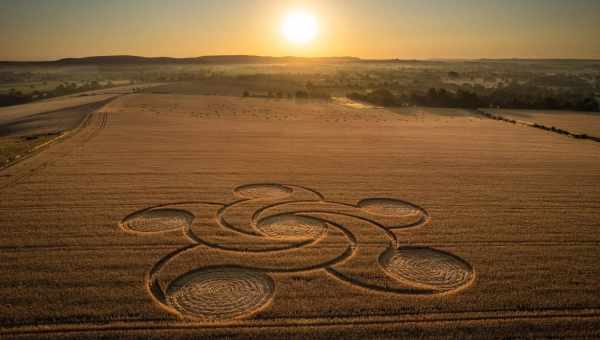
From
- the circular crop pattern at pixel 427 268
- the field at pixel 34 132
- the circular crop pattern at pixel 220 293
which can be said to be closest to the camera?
the circular crop pattern at pixel 220 293

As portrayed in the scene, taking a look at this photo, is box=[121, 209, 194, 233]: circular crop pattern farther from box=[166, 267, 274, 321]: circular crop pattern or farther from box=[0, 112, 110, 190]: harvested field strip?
box=[0, 112, 110, 190]: harvested field strip

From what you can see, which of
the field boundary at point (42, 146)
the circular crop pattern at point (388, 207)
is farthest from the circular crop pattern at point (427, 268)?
the field boundary at point (42, 146)

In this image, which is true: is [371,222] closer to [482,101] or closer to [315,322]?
[315,322]

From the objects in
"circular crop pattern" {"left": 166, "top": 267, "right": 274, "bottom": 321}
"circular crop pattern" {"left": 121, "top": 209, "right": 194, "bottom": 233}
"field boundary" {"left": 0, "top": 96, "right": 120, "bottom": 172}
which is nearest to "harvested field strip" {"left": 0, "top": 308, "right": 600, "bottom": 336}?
"circular crop pattern" {"left": 166, "top": 267, "right": 274, "bottom": 321}

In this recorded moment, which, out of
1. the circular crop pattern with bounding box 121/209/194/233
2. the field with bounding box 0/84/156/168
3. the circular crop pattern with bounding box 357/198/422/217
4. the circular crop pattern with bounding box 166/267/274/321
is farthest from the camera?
the field with bounding box 0/84/156/168

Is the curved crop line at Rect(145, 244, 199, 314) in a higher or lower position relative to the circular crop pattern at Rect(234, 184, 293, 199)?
lower

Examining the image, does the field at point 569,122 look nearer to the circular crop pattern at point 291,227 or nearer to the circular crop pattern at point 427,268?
the circular crop pattern at point 427,268

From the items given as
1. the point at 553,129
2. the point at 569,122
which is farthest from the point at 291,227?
the point at 569,122

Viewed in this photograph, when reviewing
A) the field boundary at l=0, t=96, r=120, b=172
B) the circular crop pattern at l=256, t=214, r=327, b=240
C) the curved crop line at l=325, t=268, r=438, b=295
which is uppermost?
the field boundary at l=0, t=96, r=120, b=172
